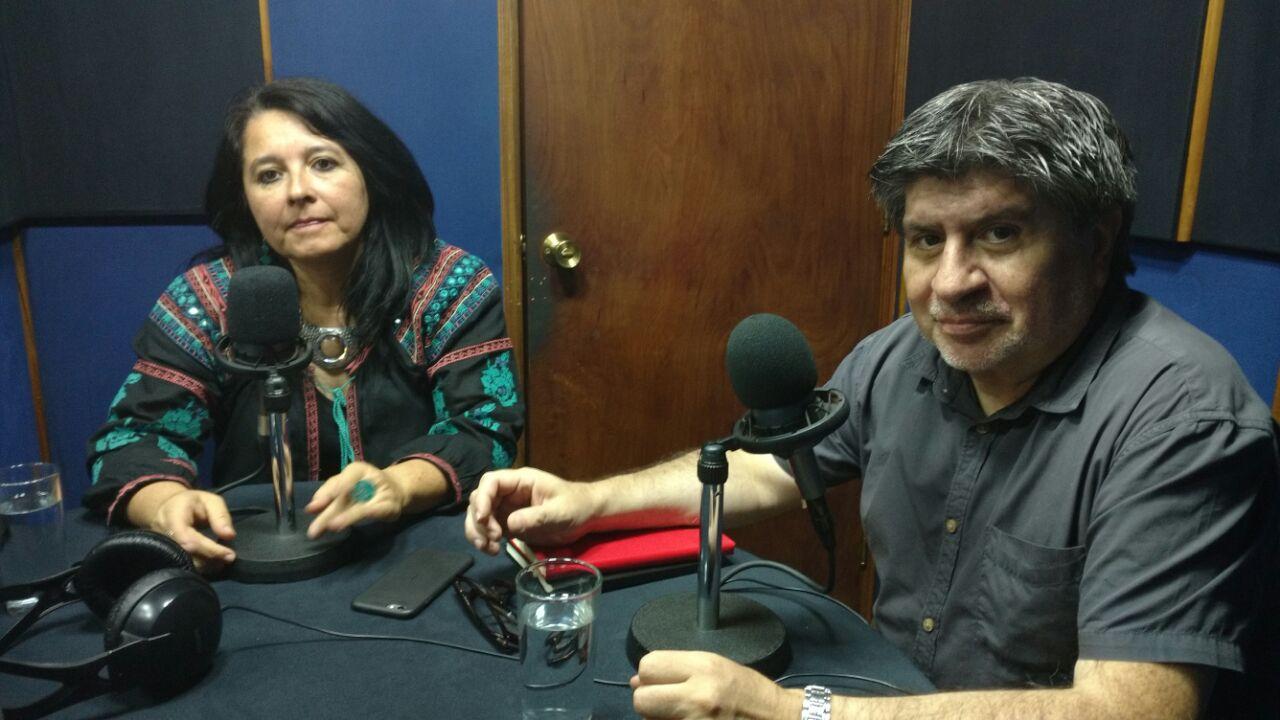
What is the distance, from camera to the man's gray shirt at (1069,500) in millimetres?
1105

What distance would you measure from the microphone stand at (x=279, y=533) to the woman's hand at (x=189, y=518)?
0.03m

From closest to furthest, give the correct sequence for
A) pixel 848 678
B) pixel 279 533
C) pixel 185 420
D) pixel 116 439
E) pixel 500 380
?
pixel 848 678 < pixel 279 533 < pixel 116 439 < pixel 185 420 < pixel 500 380

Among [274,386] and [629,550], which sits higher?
[274,386]

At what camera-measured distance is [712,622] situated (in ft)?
3.97

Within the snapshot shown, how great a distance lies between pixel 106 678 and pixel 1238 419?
1369 mm

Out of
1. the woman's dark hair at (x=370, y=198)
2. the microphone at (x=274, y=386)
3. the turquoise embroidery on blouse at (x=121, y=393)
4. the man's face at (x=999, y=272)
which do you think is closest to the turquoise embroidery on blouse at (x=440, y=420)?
the woman's dark hair at (x=370, y=198)

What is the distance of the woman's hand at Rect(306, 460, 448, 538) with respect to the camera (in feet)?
4.86

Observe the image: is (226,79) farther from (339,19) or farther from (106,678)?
(106,678)

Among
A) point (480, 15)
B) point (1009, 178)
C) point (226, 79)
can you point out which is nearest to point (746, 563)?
point (1009, 178)

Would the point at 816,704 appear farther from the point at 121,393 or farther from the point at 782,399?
the point at 121,393

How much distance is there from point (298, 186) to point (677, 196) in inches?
46.1

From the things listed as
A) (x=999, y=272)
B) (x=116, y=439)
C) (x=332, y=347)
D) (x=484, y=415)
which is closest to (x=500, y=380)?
(x=484, y=415)

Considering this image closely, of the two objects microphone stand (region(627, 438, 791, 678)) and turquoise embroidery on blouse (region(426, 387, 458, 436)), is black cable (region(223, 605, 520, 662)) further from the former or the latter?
turquoise embroidery on blouse (region(426, 387, 458, 436))

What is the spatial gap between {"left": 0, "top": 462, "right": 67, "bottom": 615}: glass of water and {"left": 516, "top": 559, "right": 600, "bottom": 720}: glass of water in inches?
30.5
